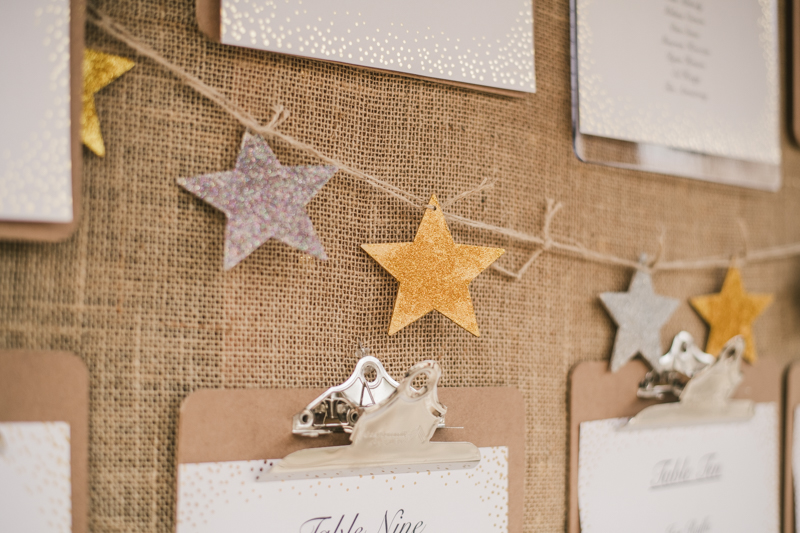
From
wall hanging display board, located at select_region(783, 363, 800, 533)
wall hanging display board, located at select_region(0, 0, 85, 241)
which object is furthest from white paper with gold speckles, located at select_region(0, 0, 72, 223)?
wall hanging display board, located at select_region(783, 363, 800, 533)

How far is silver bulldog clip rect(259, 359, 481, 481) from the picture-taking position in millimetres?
316

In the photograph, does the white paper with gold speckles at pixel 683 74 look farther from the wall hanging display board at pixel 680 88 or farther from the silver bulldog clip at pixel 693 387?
the silver bulldog clip at pixel 693 387

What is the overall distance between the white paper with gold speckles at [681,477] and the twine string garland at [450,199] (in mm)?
155

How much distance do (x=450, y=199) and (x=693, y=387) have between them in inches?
11.7

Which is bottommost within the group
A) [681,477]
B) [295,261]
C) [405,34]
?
[681,477]

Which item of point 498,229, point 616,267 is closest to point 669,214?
point 616,267

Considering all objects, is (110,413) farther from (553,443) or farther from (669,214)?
(669,214)

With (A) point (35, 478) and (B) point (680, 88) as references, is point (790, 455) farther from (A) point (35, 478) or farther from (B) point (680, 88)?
(A) point (35, 478)

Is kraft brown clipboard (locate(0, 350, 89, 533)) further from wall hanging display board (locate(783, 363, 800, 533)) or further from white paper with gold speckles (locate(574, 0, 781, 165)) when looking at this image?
wall hanging display board (locate(783, 363, 800, 533))

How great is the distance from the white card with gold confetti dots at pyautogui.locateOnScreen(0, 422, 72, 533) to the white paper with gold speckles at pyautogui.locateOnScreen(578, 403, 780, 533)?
39 cm

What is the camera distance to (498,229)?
Result: 0.41 meters

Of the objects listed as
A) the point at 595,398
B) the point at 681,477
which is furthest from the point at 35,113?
the point at 681,477

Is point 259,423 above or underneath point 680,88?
underneath

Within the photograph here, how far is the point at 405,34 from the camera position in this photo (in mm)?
372
